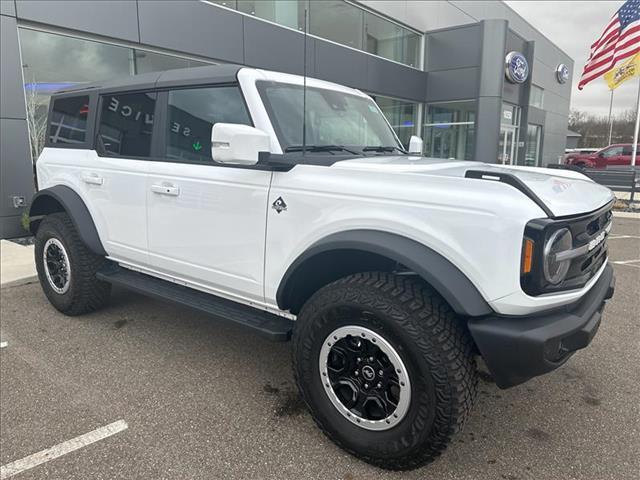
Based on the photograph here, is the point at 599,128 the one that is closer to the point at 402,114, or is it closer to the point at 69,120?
the point at 402,114

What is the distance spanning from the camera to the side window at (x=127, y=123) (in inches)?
144

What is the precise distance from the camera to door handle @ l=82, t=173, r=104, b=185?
3939mm

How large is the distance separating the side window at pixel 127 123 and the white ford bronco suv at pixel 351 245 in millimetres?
17

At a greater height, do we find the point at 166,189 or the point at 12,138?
the point at 12,138

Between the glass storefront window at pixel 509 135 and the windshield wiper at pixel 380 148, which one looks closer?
the windshield wiper at pixel 380 148

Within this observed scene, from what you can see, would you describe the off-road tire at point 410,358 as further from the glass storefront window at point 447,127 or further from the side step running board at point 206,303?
the glass storefront window at point 447,127

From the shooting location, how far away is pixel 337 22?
14.4 m

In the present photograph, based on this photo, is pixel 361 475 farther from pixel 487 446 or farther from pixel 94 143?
pixel 94 143

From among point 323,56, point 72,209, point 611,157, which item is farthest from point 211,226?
point 611,157

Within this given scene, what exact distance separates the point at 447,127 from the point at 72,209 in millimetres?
17261

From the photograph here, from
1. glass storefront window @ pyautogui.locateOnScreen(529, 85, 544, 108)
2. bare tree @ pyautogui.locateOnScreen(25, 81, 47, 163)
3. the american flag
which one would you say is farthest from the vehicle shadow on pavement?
glass storefront window @ pyautogui.locateOnScreen(529, 85, 544, 108)

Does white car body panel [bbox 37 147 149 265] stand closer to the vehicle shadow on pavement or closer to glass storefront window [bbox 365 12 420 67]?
the vehicle shadow on pavement

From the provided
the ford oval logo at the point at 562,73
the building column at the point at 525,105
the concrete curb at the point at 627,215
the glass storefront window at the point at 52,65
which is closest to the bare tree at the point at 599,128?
the ford oval logo at the point at 562,73

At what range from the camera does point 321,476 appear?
236cm
